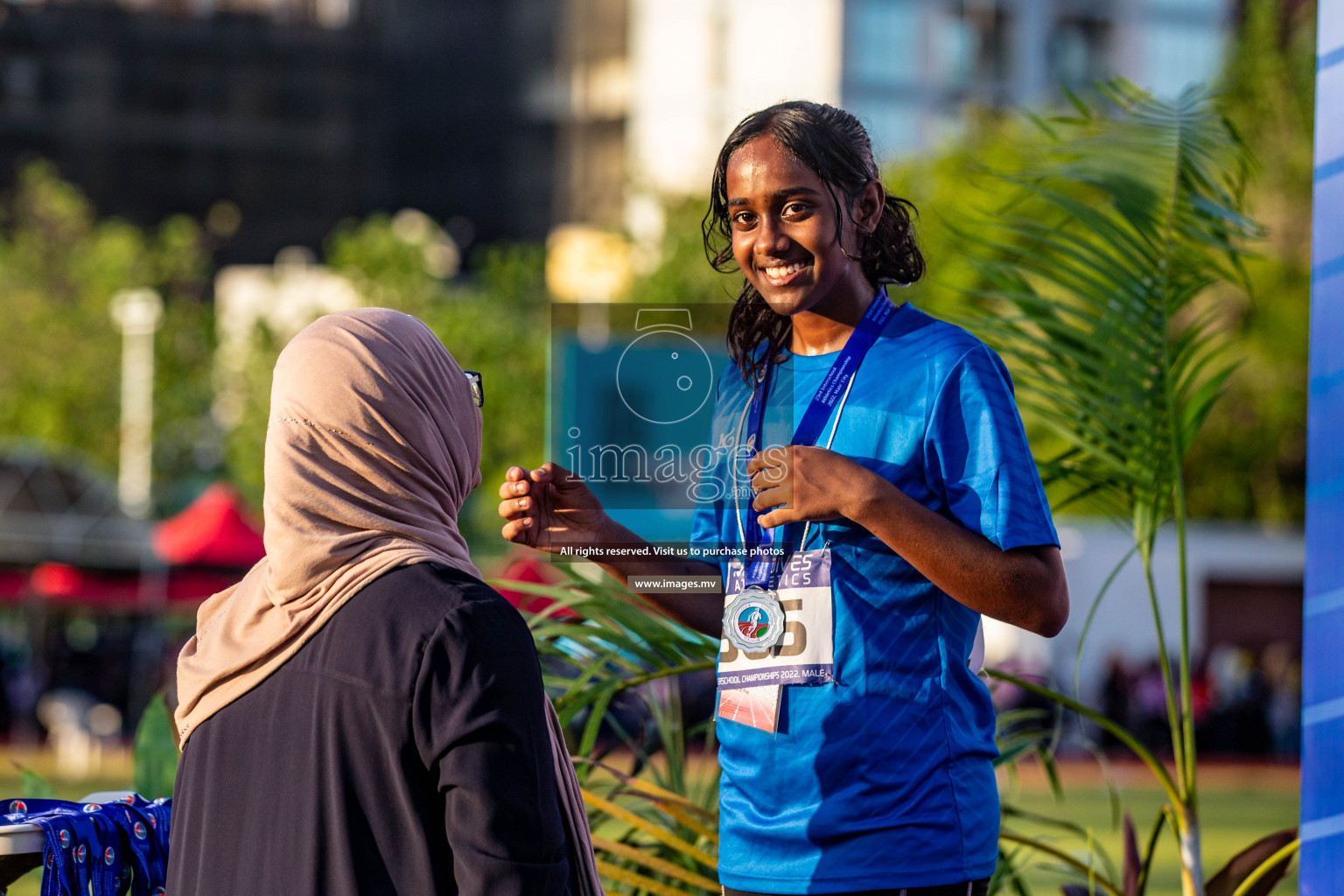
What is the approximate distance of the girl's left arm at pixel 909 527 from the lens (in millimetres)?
1856

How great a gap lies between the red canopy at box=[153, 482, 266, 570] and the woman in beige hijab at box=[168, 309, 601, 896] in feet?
44.6

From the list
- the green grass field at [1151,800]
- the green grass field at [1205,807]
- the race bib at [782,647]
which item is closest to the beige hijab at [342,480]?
the race bib at [782,647]

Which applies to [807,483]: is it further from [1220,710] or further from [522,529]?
[1220,710]

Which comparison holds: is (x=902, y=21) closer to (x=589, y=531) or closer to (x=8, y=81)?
(x=8, y=81)

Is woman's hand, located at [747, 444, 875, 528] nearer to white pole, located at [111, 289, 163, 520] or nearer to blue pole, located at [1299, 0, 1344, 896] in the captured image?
blue pole, located at [1299, 0, 1344, 896]

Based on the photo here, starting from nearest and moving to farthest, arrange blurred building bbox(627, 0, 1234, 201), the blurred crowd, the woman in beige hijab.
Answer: the woman in beige hijab
the blurred crowd
blurred building bbox(627, 0, 1234, 201)

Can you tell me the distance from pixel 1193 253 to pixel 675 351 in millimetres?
1859

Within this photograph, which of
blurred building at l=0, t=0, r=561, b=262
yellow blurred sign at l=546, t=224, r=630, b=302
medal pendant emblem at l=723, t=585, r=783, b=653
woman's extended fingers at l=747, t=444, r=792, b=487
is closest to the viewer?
woman's extended fingers at l=747, t=444, r=792, b=487

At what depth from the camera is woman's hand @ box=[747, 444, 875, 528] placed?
186 centimetres

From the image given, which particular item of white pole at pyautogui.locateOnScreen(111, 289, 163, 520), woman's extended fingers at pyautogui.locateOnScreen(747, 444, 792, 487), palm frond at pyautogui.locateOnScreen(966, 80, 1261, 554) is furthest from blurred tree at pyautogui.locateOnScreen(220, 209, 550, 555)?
woman's extended fingers at pyautogui.locateOnScreen(747, 444, 792, 487)

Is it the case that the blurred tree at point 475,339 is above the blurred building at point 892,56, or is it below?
below

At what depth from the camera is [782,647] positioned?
1983mm

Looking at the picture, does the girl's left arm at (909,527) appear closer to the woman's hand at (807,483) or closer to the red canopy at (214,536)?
the woman's hand at (807,483)

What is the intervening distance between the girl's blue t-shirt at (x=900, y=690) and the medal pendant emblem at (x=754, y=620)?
0.23 ft
